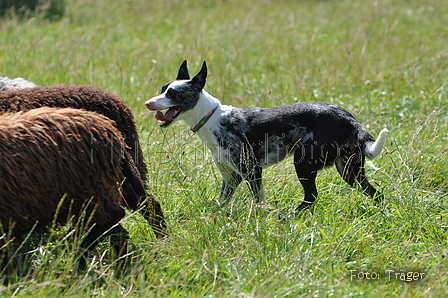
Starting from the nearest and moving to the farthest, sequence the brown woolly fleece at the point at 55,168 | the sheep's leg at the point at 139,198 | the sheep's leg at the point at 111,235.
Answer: the brown woolly fleece at the point at 55,168 → the sheep's leg at the point at 111,235 → the sheep's leg at the point at 139,198

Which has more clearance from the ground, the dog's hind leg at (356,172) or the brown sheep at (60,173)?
the brown sheep at (60,173)

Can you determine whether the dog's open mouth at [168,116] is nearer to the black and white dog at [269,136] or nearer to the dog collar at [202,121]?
the black and white dog at [269,136]

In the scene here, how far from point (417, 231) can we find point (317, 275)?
0.96 meters

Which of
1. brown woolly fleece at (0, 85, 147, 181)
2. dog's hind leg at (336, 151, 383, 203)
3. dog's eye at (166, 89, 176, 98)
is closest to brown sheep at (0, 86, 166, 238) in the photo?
brown woolly fleece at (0, 85, 147, 181)

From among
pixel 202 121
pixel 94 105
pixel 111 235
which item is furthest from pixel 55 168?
pixel 202 121

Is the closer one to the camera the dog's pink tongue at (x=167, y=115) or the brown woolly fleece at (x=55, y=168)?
the brown woolly fleece at (x=55, y=168)

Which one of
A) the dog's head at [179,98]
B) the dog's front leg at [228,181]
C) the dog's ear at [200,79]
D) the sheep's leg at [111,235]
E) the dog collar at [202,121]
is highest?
the dog's ear at [200,79]

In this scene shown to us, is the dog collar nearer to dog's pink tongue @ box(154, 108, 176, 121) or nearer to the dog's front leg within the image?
dog's pink tongue @ box(154, 108, 176, 121)

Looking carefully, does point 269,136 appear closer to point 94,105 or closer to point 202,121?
point 202,121

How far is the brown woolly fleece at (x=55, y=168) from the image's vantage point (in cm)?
315

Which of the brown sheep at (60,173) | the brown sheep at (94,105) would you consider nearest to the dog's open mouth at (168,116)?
the brown sheep at (94,105)

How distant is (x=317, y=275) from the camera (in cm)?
327

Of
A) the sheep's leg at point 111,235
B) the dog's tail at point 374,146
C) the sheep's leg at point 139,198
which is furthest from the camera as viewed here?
the dog's tail at point 374,146

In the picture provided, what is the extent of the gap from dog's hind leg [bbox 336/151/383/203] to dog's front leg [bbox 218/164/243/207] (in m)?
0.88
